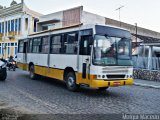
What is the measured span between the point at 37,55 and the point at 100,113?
8898 millimetres

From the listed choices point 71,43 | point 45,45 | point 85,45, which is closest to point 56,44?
point 45,45

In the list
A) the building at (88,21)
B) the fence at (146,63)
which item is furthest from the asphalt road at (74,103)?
the building at (88,21)

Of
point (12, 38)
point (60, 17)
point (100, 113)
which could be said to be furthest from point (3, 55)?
point (100, 113)

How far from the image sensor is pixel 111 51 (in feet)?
35.5

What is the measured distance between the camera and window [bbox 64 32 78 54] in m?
11.9

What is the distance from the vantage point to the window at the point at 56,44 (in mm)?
13195

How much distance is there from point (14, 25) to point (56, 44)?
87.0 feet

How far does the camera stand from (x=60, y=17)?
1193 inches

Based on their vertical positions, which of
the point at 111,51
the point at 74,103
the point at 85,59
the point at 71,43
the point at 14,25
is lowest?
the point at 74,103

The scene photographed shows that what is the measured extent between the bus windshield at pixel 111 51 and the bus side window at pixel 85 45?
1.05ft

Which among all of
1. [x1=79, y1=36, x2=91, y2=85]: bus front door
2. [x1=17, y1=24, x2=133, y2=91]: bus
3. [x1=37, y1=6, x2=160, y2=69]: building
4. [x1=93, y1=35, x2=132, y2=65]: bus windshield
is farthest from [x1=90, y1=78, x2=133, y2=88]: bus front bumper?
[x1=37, y1=6, x2=160, y2=69]: building

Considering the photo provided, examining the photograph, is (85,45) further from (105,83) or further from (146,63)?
(146,63)

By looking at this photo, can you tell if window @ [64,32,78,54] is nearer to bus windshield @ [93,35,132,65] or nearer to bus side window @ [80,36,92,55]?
bus side window @ [80,36,92,55]

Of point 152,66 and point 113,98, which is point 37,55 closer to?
point 113,98
